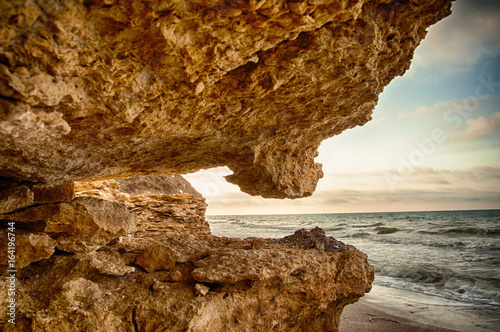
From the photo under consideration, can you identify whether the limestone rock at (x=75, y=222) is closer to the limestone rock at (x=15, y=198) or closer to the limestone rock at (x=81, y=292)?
the limestone rock at (x=15, y=198)

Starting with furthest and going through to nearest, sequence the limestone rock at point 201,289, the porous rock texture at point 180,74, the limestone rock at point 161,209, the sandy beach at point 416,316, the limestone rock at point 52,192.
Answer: the limestone rock at point 161,209
the sandy beach at point 416,316
the limestone rock at point 52,192
the limestone rock at point 201,289
the porous rock texture at point 180,74

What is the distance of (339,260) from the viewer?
4023 mm

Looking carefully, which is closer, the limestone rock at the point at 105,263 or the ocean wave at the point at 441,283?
the limestone rock at the point at 105,263

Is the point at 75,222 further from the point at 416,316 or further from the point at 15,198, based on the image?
the point at 416,316

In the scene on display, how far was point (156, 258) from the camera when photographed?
131 inches

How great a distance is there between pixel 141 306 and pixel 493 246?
19820 mm

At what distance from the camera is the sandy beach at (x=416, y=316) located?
5875mm

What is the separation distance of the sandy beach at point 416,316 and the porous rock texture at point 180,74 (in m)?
4.77

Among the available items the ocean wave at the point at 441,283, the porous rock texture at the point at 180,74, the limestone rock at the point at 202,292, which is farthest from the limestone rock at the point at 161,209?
the ocean wave at the point at 441,283

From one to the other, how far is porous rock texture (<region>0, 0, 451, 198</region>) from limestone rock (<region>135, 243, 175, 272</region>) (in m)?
1.21

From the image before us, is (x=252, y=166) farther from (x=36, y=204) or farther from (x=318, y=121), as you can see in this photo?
(x=36, y=204)

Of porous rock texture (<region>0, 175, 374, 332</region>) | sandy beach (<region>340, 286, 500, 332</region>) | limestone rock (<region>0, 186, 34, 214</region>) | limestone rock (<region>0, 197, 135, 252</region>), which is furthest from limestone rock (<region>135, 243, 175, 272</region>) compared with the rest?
sandy beach (<region>340, 286, 500, 332</region>)

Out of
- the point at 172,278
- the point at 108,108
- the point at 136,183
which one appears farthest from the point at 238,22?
the point at 136,183

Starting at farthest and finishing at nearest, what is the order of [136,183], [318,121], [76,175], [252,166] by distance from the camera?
[136,183]
[252,166]
[318,121]
[76,175]
